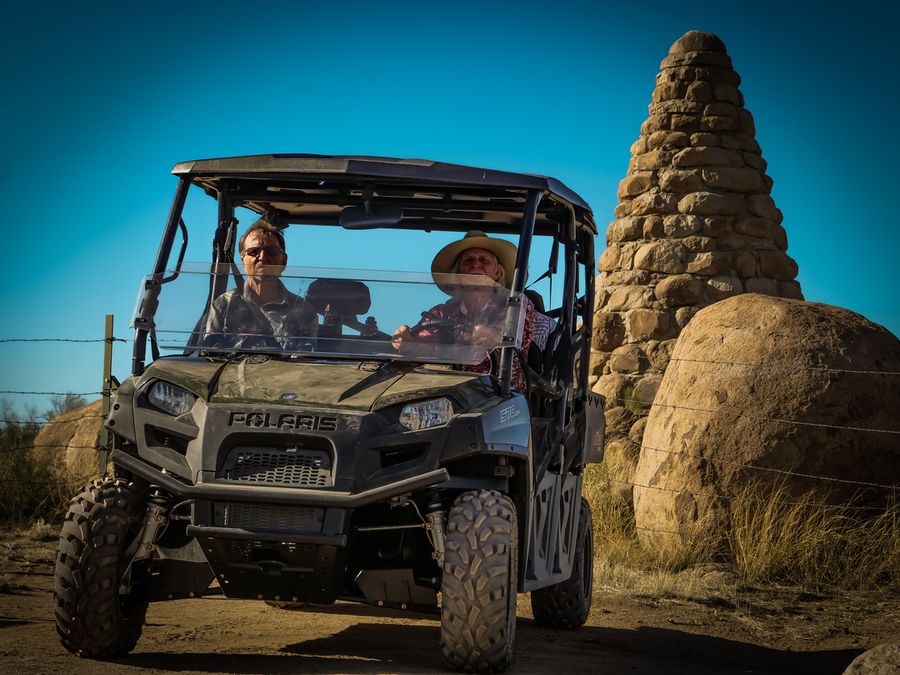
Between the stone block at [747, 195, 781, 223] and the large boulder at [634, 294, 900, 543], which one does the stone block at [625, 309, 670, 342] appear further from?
the large boulder at [634, 294, 900, 543]

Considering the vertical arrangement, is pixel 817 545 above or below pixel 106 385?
below

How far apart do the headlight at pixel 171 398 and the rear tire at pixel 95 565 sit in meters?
0.41

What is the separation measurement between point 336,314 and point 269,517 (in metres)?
1.27

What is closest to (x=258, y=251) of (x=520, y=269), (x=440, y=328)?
(x=440, y=328)

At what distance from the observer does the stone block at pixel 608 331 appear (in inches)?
692

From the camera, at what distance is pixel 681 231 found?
17.5m

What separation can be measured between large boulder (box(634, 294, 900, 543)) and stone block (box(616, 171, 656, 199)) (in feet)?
20.1

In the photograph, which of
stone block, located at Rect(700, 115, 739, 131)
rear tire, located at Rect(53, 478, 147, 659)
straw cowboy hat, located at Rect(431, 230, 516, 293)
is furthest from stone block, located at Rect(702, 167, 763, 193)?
rear tire, located at Rect(53, 478, 147, 659)

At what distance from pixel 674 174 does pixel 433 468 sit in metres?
12.9

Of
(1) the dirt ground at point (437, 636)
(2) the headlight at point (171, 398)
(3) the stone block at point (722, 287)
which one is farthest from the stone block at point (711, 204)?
(2) the headlight at point (171, 398)

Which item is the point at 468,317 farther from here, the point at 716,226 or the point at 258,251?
the point at 716,226

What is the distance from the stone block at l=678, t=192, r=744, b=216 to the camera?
17.4 m

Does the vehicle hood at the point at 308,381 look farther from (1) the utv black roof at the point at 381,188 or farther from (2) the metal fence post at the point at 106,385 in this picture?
(2) the metal fence post at the point at 106,385

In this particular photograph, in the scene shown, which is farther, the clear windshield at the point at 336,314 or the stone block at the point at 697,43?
the stone block at the point at 697,43
